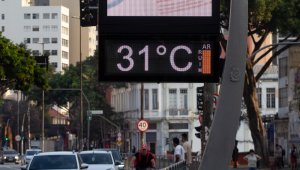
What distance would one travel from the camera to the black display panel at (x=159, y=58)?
9.23 m

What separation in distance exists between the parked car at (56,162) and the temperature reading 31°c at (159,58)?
7384 mm

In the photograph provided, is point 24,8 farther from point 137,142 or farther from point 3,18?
point 137,142

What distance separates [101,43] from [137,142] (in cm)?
5881

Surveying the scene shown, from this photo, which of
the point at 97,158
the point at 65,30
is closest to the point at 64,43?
the point at 65,30

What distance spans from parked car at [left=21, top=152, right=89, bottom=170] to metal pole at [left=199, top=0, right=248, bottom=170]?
8.01 m

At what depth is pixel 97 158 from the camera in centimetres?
2189

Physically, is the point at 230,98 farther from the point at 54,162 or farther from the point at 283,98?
the point at 283,98

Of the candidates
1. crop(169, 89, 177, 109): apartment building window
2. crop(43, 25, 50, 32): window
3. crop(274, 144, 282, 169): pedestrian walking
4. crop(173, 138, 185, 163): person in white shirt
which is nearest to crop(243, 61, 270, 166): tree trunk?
crop(274, 144, 282, 169): pedestrian walking

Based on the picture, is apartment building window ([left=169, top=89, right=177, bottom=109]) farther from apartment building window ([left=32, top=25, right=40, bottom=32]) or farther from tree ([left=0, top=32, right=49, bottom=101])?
apartment building window ([left=32, top=25, right=40, bottom=32])

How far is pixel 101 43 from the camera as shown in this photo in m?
9.37

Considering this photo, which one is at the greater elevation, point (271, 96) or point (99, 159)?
point (271, 96)

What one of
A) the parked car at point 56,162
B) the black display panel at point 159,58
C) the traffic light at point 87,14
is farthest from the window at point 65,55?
the black display panel at point 159,58

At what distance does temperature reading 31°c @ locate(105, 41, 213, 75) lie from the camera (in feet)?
30.3

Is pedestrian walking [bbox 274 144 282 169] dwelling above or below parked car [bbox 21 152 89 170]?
below
